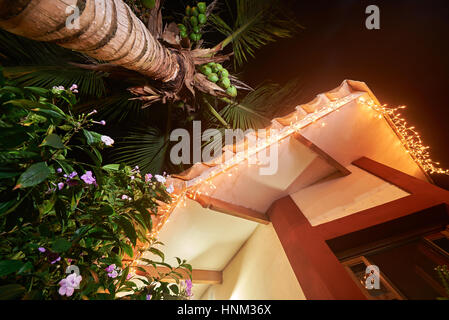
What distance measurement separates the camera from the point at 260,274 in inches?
94.7

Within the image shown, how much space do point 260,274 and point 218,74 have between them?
2.69 meters

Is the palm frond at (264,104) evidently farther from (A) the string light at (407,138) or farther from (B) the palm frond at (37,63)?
(B) the palm frond at (37,63)

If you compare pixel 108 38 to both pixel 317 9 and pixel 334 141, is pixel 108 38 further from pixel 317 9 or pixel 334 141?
pixel 317 9

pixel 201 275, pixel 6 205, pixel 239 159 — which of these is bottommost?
pixel 6 205

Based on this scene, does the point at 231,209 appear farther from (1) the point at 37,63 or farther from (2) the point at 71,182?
(1) the point at 37,63

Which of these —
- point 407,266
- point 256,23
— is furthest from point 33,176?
point 256,23

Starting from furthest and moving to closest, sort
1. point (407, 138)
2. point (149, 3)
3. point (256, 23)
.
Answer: point (256, 23) < point (407, 138) < point (149, 3)

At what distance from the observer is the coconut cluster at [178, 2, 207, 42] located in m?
2.90

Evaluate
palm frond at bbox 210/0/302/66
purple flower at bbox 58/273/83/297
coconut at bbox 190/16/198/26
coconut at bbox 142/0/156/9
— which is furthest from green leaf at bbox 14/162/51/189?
palm frond at bbox 210/0/302/66

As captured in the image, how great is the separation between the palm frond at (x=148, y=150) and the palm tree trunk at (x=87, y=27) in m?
2.52

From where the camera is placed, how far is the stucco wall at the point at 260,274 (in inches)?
81.4

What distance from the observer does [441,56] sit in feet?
10.1

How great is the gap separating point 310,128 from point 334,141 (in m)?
0.52

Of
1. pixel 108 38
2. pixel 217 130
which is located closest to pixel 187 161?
pixel 217 130
